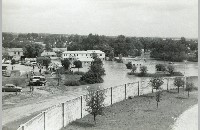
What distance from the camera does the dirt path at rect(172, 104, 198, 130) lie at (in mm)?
17172

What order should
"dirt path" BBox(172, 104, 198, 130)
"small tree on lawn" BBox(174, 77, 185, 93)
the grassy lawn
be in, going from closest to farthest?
the grassy lawn
"dirt path" BBox(172, 104, 198, 130)
"small tree on lawn" BBox(174, 77, 185, 93)

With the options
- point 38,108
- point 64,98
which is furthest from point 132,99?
point 38,108

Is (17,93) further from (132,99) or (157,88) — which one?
(157,88)

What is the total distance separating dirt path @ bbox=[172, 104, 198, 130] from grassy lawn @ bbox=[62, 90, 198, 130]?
1.02 ft

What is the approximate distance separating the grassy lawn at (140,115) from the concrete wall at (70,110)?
0.40 m

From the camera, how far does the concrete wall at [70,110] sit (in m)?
12.9

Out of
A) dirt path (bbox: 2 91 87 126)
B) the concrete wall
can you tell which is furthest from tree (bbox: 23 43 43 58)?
the concrete wall

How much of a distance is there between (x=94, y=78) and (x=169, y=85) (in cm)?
980

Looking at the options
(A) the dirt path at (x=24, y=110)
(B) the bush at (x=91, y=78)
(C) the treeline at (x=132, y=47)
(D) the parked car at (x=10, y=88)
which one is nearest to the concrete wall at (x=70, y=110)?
(A) the dirt path at (x=24, y=110)

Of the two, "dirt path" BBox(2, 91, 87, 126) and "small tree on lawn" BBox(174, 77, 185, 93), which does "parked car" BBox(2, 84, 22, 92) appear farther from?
"small tree on lawn" BBox(174, 77, 185, 93)

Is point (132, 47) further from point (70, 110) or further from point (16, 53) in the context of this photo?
point (70, 110)

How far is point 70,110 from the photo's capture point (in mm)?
16891

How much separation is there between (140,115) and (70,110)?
4.90 meters

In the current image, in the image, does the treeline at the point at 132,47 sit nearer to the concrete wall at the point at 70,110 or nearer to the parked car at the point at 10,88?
the parked car at the point at 10,88
